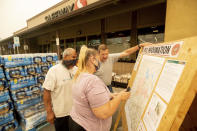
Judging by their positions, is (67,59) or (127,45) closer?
(67,59)

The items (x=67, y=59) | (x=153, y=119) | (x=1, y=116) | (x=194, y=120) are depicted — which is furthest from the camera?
(x=1, y=116)

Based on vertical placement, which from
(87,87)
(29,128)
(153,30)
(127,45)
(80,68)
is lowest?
(29,128)

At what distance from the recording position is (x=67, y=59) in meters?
1.67

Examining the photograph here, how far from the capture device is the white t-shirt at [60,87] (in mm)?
1584

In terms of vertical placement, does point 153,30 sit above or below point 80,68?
above

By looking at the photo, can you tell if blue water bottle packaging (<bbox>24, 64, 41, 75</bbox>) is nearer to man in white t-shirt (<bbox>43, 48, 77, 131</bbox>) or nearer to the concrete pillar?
man in white t-shirt (<bbox>43, 48, 77, 131</bbox>)

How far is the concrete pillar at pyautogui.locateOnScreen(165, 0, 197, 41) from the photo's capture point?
5.57 feet

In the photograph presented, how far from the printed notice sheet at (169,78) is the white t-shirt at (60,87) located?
135 cm

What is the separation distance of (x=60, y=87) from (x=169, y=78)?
149 centimetres

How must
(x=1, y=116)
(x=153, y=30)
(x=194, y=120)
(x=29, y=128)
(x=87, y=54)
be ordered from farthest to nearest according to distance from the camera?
(x=153, y=30) → (x=29, y=128) → (x=1, y=116) → (x=87, y=54) → (x=194, y=120)

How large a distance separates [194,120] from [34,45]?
14898mm

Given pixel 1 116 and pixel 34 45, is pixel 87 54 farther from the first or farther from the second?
pixel 34 45

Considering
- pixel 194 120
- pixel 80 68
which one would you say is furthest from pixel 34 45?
pixel 194 120

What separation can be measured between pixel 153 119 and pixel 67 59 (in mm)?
1403
